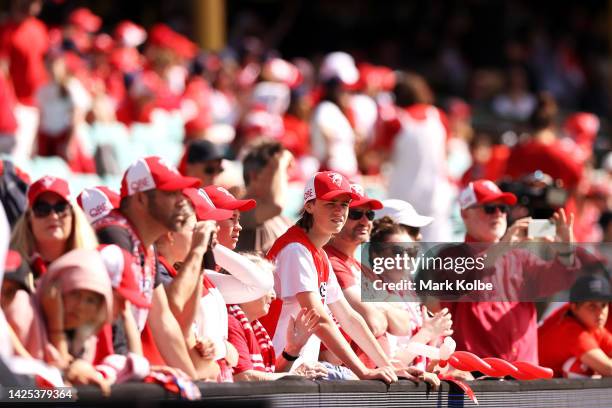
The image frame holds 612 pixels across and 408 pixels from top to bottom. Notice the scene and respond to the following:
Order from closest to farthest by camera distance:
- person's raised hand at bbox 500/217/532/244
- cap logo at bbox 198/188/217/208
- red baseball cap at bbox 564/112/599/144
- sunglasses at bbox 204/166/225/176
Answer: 1. cap logo at bbox 198/188/217/208
2. person's raised hand at bbox 500/217/532/244
3. sunglasses at bbox 204/166/225/176
4. red baseball cap at bbox 564/112/599/144

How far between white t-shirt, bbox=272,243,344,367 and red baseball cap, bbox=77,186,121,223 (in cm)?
68

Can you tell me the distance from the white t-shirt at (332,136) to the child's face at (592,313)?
3970 millimetres

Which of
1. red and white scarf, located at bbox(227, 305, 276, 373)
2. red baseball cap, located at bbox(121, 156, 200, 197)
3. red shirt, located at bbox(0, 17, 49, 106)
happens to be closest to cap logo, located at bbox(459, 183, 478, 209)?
red and white scarf, located at bbox(227, 305, 276, 373)

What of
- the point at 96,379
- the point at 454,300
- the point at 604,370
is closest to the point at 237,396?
the point at 96,379

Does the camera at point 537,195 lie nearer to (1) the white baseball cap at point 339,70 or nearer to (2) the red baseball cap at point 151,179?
(2) the red baseball cap at point 151,179

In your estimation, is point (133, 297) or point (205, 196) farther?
point (205, 196)

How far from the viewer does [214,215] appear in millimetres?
5695

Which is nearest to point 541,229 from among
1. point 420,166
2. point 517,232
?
point 517,232

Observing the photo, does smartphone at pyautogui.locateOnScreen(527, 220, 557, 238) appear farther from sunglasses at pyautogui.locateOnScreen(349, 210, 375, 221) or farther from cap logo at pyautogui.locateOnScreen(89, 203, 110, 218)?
cap logo at pyautogui.locateOnScreen(89, 203, 110, 218)

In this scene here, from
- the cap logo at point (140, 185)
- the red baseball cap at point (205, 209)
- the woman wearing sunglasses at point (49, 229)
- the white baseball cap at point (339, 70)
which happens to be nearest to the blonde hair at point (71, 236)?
the woman wearing sunglasses at point (49, 229)

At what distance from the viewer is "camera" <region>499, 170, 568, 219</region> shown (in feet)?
24.9

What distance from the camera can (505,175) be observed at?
9.99 m

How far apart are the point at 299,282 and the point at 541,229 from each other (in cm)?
160

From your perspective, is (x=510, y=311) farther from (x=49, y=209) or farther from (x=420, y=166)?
(x=420, y=166)
